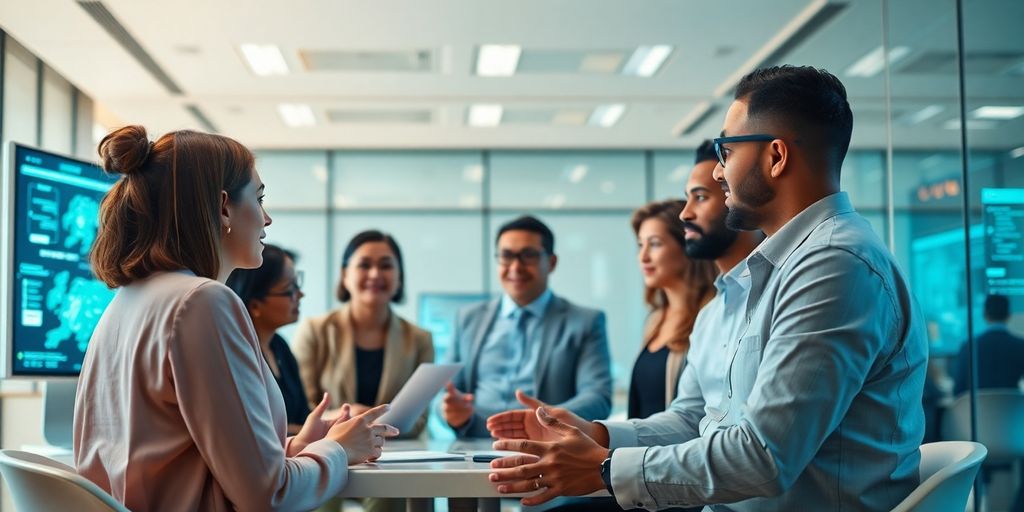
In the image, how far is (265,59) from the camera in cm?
810

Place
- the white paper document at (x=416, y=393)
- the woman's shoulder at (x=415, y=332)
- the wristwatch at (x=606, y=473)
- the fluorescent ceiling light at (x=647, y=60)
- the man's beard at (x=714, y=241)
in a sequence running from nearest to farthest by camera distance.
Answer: the wristwatch at (x=606, y=473) < the white paper document at (x=416, y=393) < the man's beard at (x=714, y=241) < the woman's shoulder at (x=415, y=332) < the fluorescent ceiling light at (x=647, y=60)

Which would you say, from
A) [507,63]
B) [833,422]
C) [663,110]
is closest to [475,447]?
[833,422]

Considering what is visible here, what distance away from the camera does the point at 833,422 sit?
5.56 ft

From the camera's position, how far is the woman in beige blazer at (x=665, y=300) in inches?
142

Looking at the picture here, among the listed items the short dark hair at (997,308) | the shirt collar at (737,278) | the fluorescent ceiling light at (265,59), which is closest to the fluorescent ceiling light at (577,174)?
the fluorescent ceiling light at (265,59)

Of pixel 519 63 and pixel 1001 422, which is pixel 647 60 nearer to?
pixel 519 63

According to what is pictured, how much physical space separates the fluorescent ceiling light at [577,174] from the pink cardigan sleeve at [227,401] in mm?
10143

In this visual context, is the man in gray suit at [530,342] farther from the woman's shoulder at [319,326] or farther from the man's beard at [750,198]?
the man's beard at [750,198]

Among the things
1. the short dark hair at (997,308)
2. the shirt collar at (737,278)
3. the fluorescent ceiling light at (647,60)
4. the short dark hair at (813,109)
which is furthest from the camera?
the fluorescent ceiling light at (647,60)

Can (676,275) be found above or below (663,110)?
below

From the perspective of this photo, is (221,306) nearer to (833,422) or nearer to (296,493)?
(296,493)

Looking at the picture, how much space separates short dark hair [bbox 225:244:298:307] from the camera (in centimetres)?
381

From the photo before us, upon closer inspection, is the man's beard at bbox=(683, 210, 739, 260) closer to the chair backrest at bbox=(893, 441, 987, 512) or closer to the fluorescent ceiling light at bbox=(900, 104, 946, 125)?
the chair backrest at bbox=(893, 441, 987, 512)

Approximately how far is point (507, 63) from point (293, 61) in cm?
176
